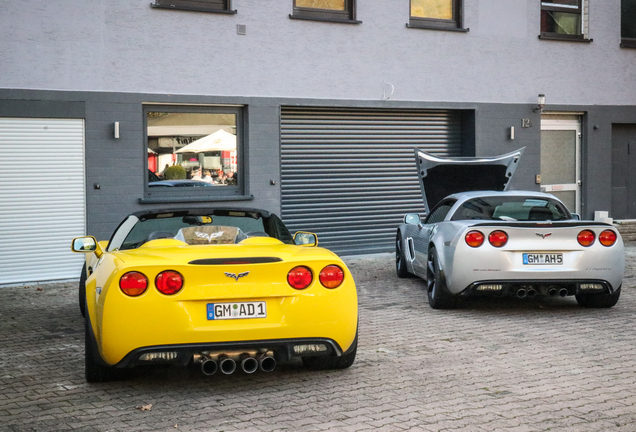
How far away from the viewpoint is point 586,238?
8586mm

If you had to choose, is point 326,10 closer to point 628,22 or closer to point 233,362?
point 628,22

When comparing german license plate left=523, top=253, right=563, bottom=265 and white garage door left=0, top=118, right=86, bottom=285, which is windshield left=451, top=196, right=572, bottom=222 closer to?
german license plate left=523, top=253, right=563, bottom=265

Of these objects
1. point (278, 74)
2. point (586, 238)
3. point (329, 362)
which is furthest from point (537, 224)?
point (278, 74)

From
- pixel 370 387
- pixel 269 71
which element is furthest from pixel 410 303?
pixel 269 71

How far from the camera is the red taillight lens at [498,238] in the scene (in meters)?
8.49

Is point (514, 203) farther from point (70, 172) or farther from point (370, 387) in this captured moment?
point (70, 172)

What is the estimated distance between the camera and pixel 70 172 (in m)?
12.4

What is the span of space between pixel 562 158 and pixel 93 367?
13.1 m

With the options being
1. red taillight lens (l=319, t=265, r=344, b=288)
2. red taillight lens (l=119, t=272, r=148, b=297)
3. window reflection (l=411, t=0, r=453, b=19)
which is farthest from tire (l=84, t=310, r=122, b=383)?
window reflection (l=411, t=0, r=453, b=19)

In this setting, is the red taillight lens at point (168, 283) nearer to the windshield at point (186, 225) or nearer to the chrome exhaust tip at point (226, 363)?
the chrome exhaust tip at point (226, 363)

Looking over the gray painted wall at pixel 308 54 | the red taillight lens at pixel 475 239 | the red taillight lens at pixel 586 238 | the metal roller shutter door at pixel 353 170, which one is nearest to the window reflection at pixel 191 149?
the gray painted wall at pixel 308 54

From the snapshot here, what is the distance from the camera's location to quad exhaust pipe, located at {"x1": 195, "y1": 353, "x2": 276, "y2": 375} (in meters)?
5.42

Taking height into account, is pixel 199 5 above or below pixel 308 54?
above

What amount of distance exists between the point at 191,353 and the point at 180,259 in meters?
0.61
